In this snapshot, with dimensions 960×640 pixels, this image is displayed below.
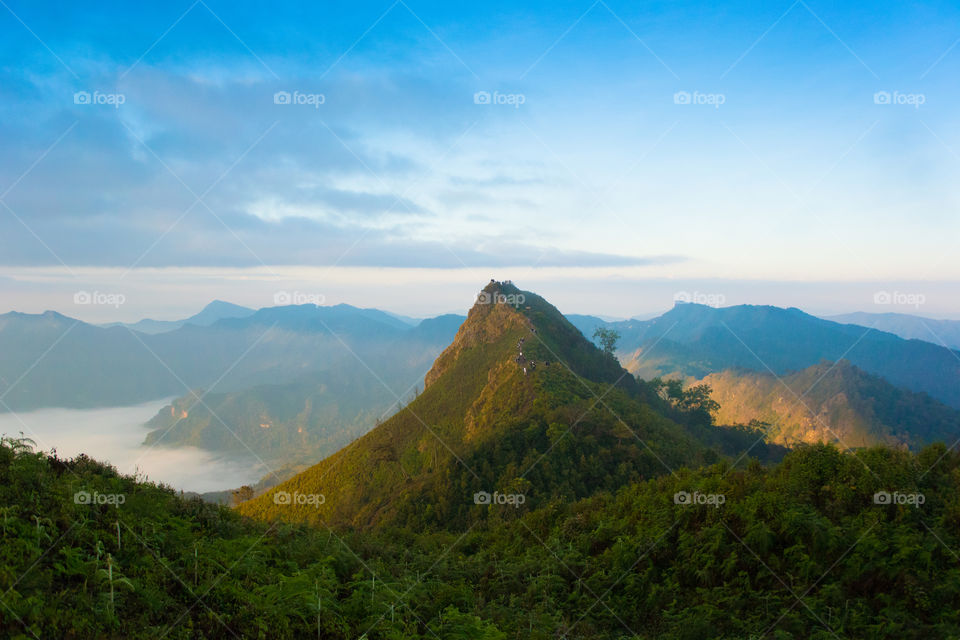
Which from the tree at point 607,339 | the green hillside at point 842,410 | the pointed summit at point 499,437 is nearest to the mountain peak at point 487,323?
the pointed summit at point 499,437

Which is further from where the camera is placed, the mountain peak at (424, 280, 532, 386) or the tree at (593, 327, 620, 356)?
the tree at (593, 327, 620, 356)

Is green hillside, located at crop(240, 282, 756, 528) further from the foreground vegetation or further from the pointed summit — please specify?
the foreground vegetation

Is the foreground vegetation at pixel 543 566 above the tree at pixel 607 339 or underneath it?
underneath

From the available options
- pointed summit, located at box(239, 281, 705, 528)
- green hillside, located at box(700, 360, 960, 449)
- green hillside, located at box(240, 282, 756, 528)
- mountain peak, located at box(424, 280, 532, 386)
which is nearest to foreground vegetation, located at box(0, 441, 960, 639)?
green hillside, located at box(240, 282, 756, 528)

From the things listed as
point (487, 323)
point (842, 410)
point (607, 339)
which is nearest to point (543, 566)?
point (487, 323)

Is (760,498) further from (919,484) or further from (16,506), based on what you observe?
(16,506)

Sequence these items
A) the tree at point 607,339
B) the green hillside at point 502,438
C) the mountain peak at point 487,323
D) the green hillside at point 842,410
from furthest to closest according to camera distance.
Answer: the green hillside at point 842,410
the tree at point 607,339
the mountain peak at point 487,323
the green hillside at point 502,438

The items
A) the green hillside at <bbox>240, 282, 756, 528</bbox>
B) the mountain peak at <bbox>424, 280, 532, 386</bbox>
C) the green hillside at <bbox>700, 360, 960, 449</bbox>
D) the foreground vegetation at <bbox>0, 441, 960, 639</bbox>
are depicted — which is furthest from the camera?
the green hillside at <bbox>700, 360, 960, 449</bbox>

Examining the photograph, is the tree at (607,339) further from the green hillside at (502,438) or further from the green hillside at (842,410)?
the green hillside at (842,410)

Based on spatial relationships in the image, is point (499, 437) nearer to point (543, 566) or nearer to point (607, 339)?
point (543, 566)
